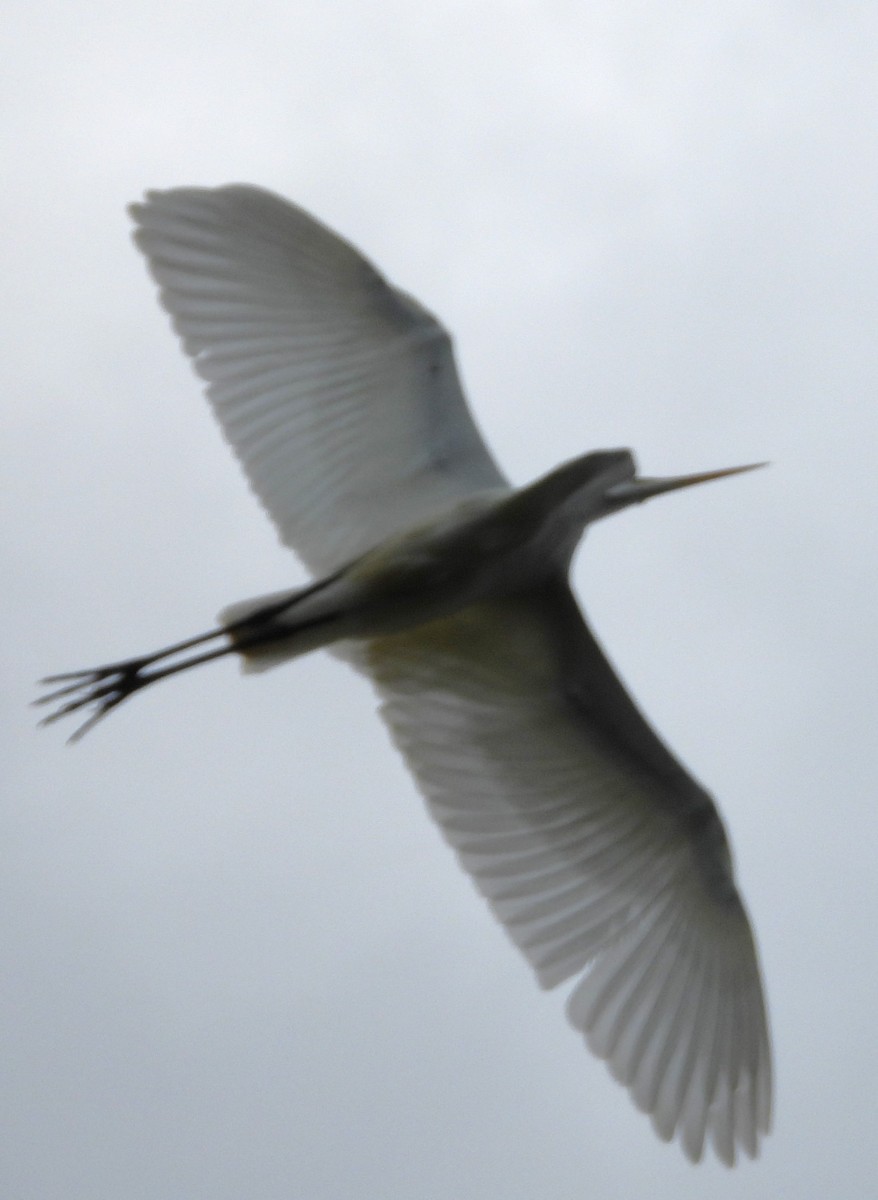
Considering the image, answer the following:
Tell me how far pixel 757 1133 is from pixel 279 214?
12.1ft

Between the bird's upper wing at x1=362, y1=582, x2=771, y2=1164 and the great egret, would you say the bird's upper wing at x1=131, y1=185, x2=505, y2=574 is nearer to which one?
the great egret

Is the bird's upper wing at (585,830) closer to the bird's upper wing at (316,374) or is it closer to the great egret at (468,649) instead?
the great egret at (468,649)

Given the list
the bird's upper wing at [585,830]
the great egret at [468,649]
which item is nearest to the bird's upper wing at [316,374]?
the great egret at [468,649]

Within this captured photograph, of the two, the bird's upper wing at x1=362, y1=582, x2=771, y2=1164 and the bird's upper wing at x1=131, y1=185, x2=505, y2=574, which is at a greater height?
the bird's upper wing at x1=131, y1=185, x2=505, y2=574

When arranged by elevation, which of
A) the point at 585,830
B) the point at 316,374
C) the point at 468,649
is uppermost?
the point at 316,374

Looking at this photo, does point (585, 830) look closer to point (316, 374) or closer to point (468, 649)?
point (468, 649)

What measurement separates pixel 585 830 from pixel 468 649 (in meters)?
0.81

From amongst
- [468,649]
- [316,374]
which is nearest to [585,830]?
[468,649]

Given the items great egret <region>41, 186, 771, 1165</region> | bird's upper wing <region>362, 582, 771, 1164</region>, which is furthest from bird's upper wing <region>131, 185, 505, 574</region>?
bird's upper wing <region>362, 582, 771, 1164</region>

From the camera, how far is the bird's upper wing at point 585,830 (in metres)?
6.30

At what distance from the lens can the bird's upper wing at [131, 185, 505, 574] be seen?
255 inches

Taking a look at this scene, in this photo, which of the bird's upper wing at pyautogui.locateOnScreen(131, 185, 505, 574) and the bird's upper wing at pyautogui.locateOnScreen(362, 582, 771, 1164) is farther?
the bird's upper wing at pyautogui.locateOnScreen(131, 185, 505, 574)

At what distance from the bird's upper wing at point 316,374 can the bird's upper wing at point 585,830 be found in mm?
536

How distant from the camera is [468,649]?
675 centimetres
